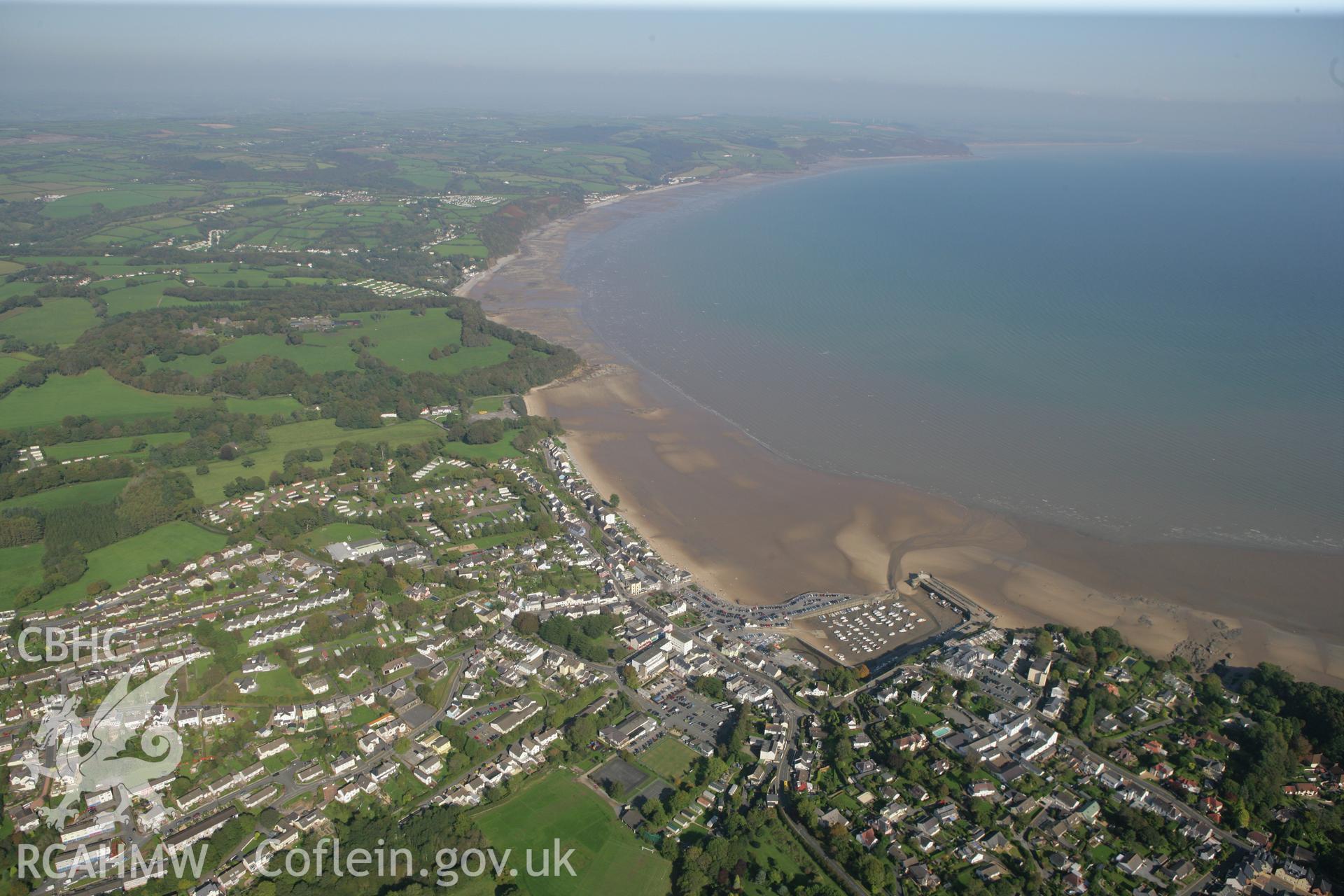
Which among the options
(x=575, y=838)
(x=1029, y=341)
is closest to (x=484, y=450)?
(x=575, y=838)

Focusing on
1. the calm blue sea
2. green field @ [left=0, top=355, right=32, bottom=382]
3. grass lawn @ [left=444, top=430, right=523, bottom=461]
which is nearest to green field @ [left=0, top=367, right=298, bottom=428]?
green field @ [left=0, top=355, right=32, bottom=382]

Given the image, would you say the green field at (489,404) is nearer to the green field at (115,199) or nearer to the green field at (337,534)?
the green field at (337,534)

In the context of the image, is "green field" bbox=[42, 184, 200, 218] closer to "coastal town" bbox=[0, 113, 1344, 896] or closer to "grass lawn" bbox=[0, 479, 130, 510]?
"coastal town" bbox=[0, 113, 1344, 896]

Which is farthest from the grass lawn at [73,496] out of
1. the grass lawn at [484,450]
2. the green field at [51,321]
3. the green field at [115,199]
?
the green field at [115,199]

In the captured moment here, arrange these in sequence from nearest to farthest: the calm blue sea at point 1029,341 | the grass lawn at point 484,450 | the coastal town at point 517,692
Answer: the coastal town at point 517,692, the calm blue sea at point 1029,341, the grass lawn at point 484,450

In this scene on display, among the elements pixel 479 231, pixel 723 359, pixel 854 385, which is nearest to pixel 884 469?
pixel 854 385

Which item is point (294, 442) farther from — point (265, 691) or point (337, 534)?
point (265, 691)
